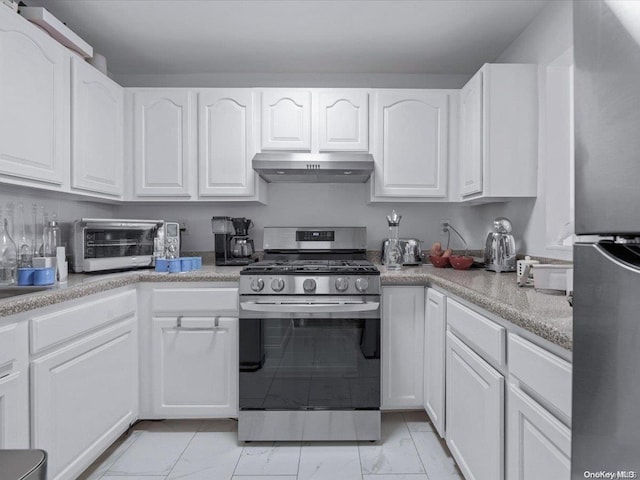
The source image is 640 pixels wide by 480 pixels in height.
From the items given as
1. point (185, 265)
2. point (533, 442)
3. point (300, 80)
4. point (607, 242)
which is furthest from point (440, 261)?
point (607, 242)

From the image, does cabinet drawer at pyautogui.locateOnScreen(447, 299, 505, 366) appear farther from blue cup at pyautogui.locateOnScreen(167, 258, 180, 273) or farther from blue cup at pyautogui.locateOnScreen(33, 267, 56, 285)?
blue cup at pyautogui.locateOnScreen(33, 267, 56, 285)

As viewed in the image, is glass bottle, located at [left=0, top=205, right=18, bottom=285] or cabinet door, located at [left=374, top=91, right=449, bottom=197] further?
cabinet door, located at [left=374, top=91, right=449, bottom=197]

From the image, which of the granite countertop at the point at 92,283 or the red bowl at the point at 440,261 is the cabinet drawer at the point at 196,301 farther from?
the red bowl at the point at 440,261

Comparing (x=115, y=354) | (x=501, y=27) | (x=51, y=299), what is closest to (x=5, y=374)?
(x=51, y=299)

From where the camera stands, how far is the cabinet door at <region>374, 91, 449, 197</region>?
2553 millimetres

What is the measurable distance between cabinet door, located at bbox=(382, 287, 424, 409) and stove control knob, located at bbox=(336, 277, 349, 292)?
255mm

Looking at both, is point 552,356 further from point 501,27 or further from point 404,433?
point 501,27

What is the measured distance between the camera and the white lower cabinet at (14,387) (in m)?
1.26

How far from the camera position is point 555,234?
80.8 inches

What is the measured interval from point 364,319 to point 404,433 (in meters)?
0.71

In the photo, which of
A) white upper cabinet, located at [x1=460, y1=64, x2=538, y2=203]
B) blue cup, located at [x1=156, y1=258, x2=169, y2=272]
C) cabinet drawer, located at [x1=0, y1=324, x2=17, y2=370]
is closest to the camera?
cabinet drawer, located at [x1=0, y1=324, x2=17, y2=370]

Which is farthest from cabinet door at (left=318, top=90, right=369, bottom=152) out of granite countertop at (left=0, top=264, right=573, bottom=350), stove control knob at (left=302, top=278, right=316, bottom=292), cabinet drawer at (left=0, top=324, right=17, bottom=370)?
cabinet drawer at (left=0, top=324, right=17, bottom=370)

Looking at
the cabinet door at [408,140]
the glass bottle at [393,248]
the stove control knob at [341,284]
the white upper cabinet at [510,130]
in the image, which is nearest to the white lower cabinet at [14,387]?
the stove control knob at [341,284]

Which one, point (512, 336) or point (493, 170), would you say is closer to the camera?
point (512, 336)
